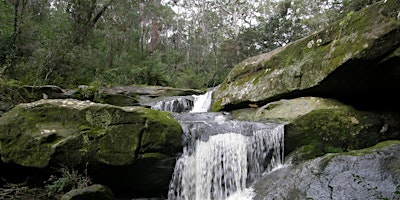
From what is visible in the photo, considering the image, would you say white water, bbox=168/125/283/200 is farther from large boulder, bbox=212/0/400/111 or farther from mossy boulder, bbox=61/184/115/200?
large boulder, bbox=212/0/400/111

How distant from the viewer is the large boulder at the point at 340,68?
546 cm

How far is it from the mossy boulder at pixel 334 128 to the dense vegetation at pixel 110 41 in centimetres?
578

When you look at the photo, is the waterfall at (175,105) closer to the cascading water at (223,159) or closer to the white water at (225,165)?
the cascading water at (223,159)

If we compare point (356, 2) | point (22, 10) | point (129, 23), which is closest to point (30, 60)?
point (22, 10)

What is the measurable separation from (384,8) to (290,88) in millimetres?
2776

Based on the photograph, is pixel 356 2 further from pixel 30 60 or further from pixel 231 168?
pixel 30 60

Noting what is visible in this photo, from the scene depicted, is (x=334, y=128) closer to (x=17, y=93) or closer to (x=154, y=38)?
(x=17, y=93)

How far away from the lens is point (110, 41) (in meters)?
14.4

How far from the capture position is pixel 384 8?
5.48 metres

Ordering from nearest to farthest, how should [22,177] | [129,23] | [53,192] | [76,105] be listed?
1. [53,192]
2. [22,177]
3. [76,105]
4. [129,23]

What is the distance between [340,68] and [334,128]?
1300 mm

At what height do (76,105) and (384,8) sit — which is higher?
(384,8)

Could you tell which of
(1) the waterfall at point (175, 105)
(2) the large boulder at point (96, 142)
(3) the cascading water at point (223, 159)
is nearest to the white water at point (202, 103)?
(1) the waterfall at point (175, 105)

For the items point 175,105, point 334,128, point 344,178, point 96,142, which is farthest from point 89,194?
point 175,105
